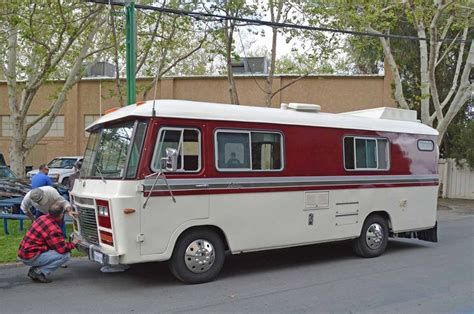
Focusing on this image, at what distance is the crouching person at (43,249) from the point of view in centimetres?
744

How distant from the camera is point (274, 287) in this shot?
7320 millimetres

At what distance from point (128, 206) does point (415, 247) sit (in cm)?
692

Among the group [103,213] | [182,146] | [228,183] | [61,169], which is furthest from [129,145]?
[61,169]

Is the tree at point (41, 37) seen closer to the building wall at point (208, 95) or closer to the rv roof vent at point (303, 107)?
the building wall at point (208, 95)

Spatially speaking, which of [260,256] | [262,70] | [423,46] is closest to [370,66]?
[262,70]

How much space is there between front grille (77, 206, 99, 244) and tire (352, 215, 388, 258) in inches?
195

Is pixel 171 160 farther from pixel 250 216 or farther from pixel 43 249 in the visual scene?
pixel 43 249

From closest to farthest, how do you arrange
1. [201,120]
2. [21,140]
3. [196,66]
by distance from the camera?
[201,120], [21,140], [196,66]

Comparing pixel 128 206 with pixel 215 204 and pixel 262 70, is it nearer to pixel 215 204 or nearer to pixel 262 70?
pixel 215 204

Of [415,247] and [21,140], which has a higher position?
[21,140]

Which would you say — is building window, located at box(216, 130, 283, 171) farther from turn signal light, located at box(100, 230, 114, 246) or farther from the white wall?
the white wall

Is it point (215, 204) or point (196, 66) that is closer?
point (215, 204)

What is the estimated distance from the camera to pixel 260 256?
9703 millimetres

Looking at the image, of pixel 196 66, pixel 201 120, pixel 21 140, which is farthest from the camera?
pixel 196 66
